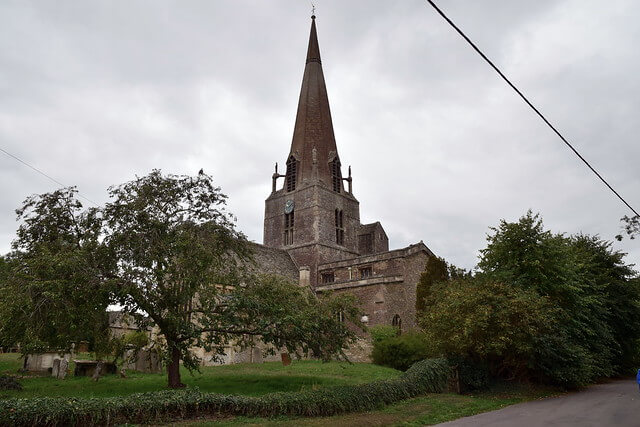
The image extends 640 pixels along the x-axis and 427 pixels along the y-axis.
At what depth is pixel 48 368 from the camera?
80.9 feet

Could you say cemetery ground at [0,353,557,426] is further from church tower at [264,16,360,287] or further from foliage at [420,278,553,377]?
church tower at [264,16,360,287]

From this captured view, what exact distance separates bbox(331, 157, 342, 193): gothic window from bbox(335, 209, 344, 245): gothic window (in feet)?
8.59

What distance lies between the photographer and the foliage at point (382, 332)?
29.4 metres

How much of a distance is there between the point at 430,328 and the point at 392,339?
6186mm

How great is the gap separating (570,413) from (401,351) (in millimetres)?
12047

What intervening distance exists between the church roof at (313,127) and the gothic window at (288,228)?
3.69m

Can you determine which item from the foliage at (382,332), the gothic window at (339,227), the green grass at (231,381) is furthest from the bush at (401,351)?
the gothic window at (339,227)

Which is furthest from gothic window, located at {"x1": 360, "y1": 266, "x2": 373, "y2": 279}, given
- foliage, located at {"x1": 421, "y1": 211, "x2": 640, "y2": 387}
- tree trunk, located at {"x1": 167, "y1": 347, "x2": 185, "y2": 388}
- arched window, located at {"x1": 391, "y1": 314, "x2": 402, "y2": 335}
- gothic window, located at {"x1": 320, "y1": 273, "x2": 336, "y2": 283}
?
tree trunk, located at {"x1": 167, "y1": 347, "x2": 185, "y2": 388}

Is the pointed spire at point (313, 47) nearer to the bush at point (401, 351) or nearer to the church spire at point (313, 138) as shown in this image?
the church spire at point (313, 138)

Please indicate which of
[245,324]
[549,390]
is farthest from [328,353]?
[549,390]

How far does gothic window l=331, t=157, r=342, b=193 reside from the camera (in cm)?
4806

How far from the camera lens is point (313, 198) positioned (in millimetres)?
44688

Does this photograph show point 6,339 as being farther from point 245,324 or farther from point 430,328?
point 430,328

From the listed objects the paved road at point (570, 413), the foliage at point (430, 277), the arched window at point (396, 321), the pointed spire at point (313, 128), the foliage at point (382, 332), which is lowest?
the paved road at point (570, 413)
